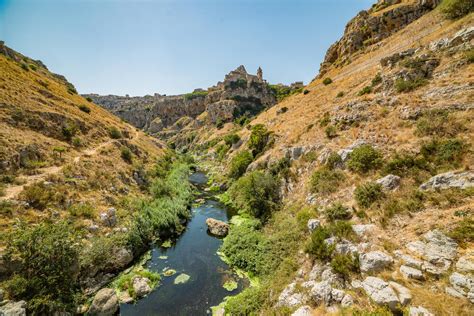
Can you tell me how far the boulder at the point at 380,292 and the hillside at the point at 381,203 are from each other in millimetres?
43

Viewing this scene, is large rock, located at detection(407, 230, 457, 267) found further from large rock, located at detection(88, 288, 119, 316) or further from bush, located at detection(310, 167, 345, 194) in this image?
large rock, located at detection(88, 288, 119, 316)

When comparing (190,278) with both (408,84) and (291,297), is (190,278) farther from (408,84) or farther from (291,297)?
(408,84)

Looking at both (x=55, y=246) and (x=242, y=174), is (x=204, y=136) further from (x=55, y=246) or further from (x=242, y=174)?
(x=55, y=246)

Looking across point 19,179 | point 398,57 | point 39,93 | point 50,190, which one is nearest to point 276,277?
point 50,190

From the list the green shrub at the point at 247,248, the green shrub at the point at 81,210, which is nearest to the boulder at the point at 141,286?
the green shrub at the point at 247,248

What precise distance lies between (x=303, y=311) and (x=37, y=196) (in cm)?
2558

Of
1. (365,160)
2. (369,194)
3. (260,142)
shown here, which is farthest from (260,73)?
(369,194)

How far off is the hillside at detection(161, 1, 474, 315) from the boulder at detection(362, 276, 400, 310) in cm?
4

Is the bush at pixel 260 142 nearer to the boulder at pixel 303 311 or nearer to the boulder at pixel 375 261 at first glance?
the boulder at pixel 375 261

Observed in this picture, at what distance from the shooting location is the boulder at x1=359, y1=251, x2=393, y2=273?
1019 cm

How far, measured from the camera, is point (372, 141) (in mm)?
19703

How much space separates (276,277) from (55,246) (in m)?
16.3

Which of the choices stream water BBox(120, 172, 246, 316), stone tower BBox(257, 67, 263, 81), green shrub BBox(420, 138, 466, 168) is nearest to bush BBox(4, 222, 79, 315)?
stream water BBox(120, 172, 246, 316)

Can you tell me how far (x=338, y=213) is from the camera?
1559cm
